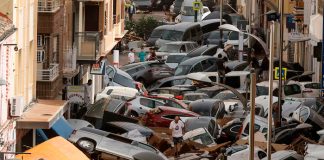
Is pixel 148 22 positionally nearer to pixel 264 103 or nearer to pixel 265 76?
pixel 265 76

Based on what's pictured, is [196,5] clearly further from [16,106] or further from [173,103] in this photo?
[16,106]

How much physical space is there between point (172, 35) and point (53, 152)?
163 ft

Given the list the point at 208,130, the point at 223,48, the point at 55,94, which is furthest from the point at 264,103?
the point at 223,48

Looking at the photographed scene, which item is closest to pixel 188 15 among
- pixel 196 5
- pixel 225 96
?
pixel 196 5

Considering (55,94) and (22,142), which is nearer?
(22,142)

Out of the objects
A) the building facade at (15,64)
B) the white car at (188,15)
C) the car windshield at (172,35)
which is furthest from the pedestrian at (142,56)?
the building facade at (15,64)

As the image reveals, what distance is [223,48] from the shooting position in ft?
233

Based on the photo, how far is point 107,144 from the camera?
34.8 meters

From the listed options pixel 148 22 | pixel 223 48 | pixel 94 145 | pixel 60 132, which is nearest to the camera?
pixel 94 145

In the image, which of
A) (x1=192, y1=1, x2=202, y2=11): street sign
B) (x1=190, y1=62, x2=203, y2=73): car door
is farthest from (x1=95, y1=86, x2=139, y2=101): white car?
(x1=192, y1=1, x2=202, y2=11): street sign

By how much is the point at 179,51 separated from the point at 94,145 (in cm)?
3846

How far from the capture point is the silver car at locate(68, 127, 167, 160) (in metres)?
34.1

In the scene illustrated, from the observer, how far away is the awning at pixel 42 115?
33.9 meters

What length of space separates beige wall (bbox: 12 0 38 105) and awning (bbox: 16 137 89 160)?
15.9 ft
